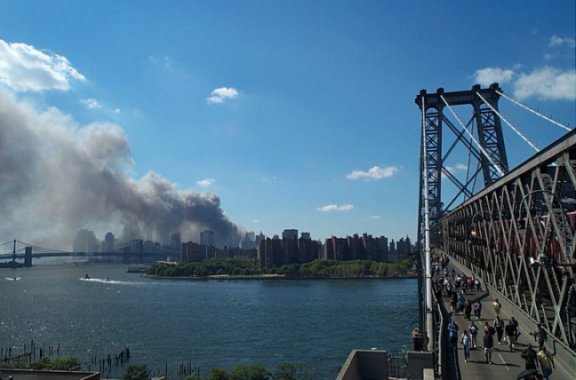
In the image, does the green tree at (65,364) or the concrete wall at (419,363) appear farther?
the green tree at (65,364)

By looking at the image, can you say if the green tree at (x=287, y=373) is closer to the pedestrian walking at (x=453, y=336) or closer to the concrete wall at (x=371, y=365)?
the concrete wall at (x=371, y=365)

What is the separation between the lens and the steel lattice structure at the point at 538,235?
10562 mm

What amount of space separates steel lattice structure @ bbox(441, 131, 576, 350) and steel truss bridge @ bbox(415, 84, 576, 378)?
25 mm

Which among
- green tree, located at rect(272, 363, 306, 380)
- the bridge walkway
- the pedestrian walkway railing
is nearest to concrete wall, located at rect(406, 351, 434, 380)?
the bridge walkway

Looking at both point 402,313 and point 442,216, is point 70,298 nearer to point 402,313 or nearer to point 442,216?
point 402,313

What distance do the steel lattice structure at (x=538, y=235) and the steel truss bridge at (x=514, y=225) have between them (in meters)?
0.02

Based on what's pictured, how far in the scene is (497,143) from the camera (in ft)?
120

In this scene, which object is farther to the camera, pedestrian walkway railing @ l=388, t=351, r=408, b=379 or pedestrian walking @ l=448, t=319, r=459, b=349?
pedestrian walkway railing @ l=388, t=351, r=408, b=379

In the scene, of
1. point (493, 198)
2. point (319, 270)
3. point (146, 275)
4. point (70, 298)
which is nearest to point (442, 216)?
point (493, 198)

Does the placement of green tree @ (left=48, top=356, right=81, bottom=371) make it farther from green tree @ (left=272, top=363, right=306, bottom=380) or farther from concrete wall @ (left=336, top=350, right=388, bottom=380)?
concrete wall @ (left=336, top=350, right=388, bottom=380)

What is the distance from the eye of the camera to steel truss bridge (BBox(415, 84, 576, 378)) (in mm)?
10875

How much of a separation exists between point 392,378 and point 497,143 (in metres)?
26.6

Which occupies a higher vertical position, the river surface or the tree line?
the tree line

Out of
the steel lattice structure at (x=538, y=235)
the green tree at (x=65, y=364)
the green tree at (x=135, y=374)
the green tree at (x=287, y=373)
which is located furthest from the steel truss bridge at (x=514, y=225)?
the green tree at (x=65, y=364)
